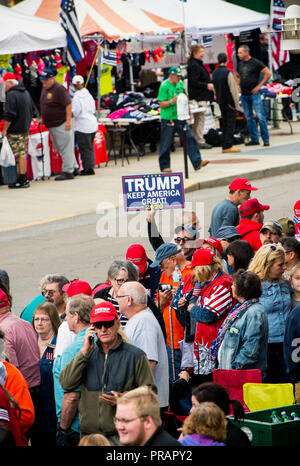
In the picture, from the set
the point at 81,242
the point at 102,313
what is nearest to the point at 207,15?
the point at 81,242

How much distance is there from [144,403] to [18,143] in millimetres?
14303

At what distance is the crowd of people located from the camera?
16.8 feet

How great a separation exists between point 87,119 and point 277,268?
13.3m

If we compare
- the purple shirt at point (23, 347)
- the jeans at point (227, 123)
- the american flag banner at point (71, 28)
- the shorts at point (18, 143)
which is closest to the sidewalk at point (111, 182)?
the jeans at point (227, 123)

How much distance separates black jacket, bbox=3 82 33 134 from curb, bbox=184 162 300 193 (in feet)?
12.0

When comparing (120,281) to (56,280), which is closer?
(120,281)

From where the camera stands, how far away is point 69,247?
14.2 m

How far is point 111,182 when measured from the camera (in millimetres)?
19422

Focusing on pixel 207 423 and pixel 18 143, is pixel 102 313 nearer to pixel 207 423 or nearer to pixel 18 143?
pixel 207 423

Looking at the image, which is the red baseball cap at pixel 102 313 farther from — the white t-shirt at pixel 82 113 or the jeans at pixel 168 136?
the white t-shirt at pixel 82 113

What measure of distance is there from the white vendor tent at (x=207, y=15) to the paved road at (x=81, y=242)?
290 inches

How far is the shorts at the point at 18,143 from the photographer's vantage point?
60.8 feet

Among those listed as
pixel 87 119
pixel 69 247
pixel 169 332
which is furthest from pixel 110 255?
pixel 87 119

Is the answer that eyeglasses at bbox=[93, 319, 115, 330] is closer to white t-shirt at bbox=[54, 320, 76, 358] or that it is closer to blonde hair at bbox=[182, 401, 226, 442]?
white t-shirt at bbox=[54, 320, 76, 358]
